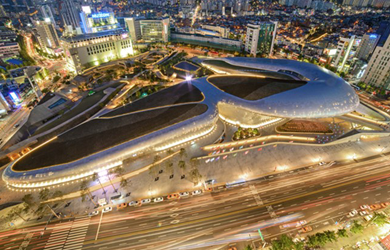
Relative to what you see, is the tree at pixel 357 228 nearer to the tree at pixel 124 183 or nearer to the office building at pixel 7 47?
the tree at pixel 124 183

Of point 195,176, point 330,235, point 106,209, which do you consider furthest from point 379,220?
point 106,209

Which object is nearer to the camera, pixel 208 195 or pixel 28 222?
pixel 28 222

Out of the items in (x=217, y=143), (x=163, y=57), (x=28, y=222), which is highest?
(x=163, y=57)

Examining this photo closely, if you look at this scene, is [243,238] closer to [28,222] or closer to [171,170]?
[171,170]

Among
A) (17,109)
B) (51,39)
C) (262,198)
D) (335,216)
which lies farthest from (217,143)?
(51,39)

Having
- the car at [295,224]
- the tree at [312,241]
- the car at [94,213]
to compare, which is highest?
the tree at [312,241]

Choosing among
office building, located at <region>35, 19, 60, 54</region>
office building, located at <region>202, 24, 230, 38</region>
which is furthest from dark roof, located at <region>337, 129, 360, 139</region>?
office building, located at <region>35, 19, 60, 54</region>

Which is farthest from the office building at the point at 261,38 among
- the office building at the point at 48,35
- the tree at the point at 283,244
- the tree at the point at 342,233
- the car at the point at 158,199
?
the office building at the point at 48,35
